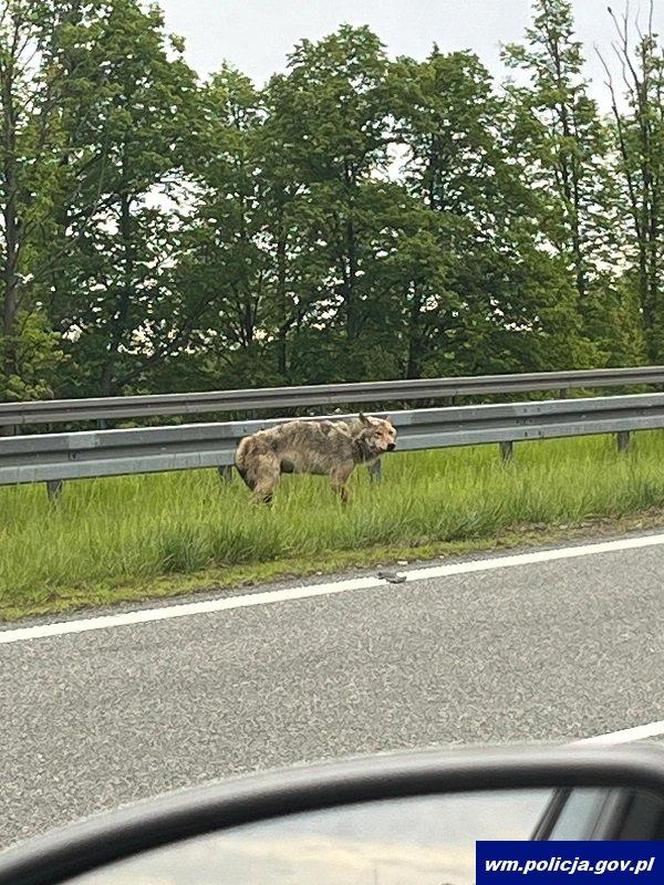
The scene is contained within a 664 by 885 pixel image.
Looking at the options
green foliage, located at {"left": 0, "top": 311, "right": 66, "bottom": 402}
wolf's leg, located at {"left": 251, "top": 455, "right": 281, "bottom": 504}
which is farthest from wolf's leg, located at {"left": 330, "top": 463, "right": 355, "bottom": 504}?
green foliage, located at {"left": 0, "top": 311, "right": 66, "bottom": 402}

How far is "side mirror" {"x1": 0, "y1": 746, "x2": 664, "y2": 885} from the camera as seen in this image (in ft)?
3.44

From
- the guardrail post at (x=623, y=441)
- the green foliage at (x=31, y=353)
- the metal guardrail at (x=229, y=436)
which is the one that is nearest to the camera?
the metal guardrail at (x=229, y=436)

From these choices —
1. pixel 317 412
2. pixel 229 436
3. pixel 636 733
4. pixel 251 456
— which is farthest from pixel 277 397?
pixel 636 733

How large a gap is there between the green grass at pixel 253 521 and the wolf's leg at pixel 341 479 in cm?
10

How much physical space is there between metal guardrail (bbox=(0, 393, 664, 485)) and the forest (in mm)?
20105

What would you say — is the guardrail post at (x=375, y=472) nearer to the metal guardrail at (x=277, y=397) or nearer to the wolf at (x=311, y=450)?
the wolf at (x=311, y=450)

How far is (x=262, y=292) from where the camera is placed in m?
34.4

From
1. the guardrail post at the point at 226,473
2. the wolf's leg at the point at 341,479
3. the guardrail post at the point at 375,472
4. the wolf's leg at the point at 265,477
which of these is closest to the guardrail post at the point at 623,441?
the guardrail post at the point at 375,472

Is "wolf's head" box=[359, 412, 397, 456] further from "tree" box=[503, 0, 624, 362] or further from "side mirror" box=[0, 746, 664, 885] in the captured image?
"tree" box=[503, 0, 624, 362]

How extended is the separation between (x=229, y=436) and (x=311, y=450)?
1.01m

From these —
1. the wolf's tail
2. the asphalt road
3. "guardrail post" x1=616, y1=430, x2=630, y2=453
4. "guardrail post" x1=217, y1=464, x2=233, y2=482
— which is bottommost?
the asphalt road

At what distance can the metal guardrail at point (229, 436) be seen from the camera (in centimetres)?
952

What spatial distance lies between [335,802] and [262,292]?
1325 inches

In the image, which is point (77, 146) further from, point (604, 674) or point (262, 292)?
point (604, 674)
